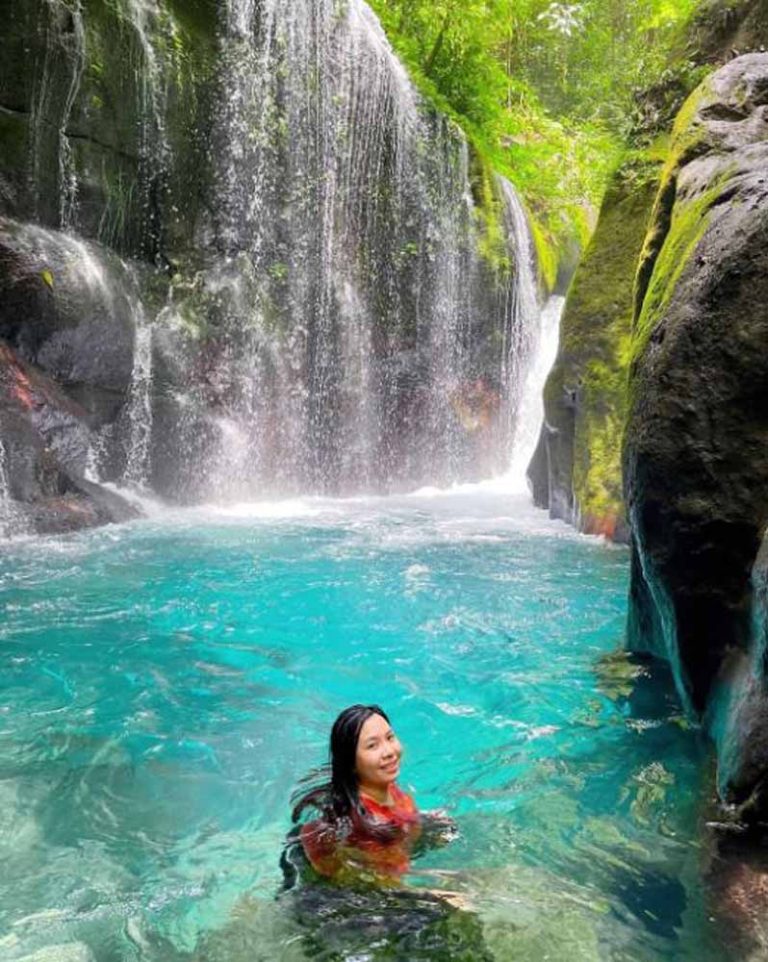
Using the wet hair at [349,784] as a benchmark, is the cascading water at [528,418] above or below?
above

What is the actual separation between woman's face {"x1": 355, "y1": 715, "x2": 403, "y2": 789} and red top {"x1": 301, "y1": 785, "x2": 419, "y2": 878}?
0.30 ft

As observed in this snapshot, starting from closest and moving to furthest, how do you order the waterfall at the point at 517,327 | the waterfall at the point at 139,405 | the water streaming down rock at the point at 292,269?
the waterfall at the point at 139,405 < the water streaming down rock at the point at 292,269 < the waterfall at the point at 517,327

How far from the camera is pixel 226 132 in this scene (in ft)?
50.7

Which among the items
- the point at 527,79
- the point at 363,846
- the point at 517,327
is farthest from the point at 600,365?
the point at 527,79

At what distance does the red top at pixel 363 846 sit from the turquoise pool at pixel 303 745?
14 cm

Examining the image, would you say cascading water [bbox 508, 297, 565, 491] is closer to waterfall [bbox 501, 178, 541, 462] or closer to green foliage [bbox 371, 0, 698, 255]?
waterfall [bbox 501, 178, 541, 462]

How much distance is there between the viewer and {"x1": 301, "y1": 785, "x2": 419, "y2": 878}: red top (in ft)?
10.4

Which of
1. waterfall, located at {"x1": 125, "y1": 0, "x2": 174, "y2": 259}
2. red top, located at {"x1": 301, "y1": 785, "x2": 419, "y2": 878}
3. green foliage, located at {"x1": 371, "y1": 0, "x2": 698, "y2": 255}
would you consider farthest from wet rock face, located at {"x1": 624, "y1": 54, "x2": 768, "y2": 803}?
waterfall, located at {"x1": 125, "y1": 0, "x2": 174, "y2": 259}

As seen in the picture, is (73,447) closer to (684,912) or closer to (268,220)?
(268,220)

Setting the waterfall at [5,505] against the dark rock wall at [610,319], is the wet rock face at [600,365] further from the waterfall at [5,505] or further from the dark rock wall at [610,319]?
the waterfall at [5,505]

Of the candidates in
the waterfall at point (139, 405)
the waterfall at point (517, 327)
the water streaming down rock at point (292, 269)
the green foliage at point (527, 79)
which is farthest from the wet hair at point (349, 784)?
the waterfall at point (517, 327)

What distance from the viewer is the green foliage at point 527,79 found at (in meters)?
18.1

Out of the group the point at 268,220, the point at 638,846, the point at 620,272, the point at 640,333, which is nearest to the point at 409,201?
the point at 268,220

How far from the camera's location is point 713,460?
409 centimetres
